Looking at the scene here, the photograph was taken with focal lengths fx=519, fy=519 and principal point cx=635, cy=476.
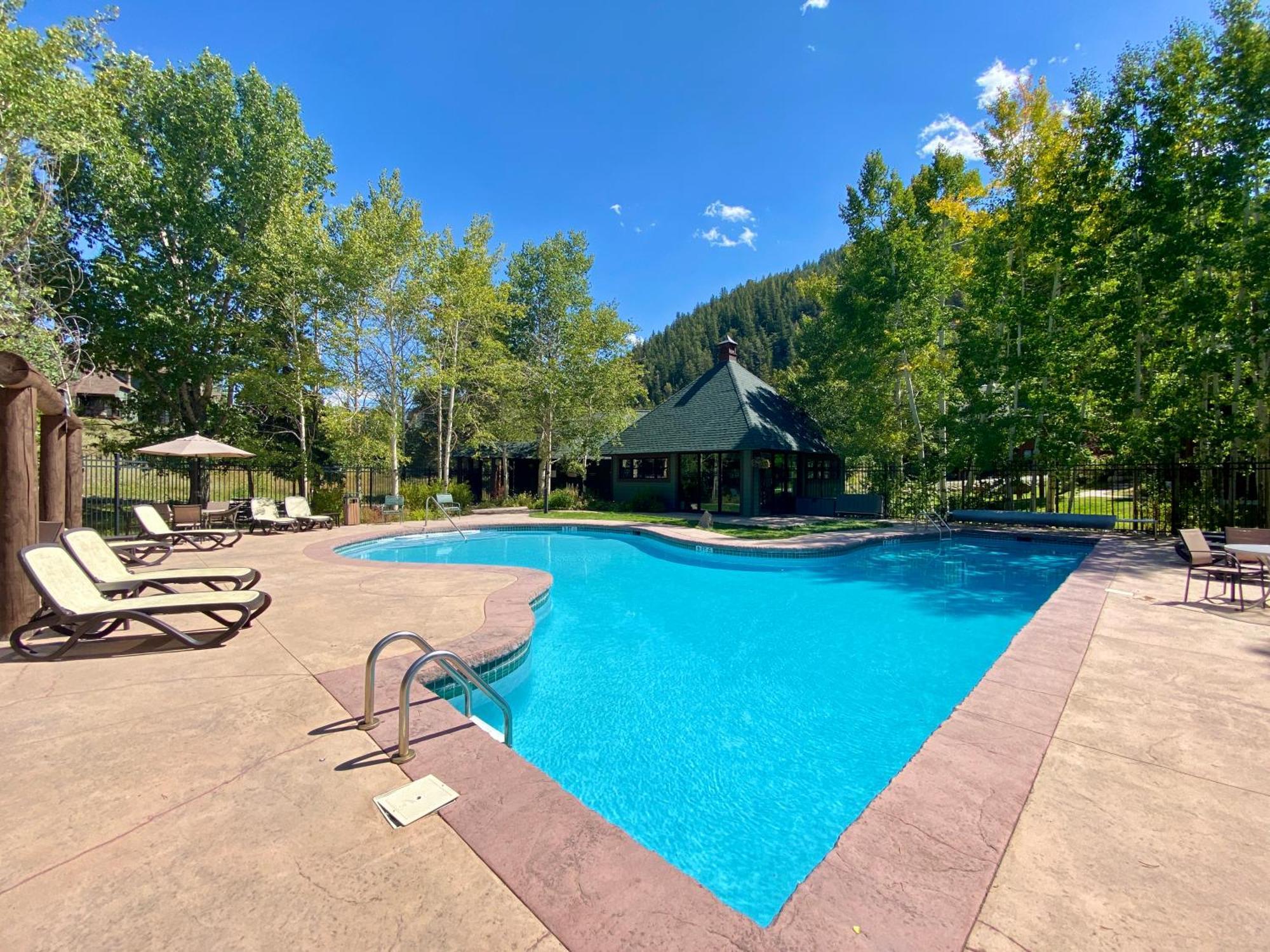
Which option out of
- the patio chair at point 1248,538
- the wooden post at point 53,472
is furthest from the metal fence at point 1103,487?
the wooden post at point 53,472

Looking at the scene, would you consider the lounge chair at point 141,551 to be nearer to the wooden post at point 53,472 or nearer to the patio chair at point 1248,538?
the wooden post at point 53,472

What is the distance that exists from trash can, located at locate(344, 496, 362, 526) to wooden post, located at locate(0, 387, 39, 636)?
11148 mm

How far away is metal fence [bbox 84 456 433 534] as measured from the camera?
47.4ft

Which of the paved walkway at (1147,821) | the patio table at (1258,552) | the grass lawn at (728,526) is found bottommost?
the grass lawn at (728,526)

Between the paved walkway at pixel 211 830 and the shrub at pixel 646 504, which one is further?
the shrub at pixel 646 504

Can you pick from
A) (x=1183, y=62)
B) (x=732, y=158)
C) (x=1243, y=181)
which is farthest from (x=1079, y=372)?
(x=732, y=158)

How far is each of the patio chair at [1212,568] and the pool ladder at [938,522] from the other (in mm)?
7270

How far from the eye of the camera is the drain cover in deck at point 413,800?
232cm

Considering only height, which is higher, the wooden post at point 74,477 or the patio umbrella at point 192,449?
the patio umbrella at point 192,449

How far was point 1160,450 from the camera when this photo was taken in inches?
549

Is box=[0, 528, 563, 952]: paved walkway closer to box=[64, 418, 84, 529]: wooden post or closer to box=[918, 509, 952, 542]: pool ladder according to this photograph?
box=[64, 418, 84, 529]: wooden post

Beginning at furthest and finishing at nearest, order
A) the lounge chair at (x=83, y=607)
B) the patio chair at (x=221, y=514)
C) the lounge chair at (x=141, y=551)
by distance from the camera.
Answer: the patio chair at (x=221, y=514) → the lounge chair at (x=141, y=551) → the lounge chair at (x=83, y=607)

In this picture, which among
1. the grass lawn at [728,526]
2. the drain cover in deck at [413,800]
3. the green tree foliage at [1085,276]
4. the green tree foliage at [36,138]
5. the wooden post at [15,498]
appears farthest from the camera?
the grass lawn at [728,526]

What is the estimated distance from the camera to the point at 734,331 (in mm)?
64312
